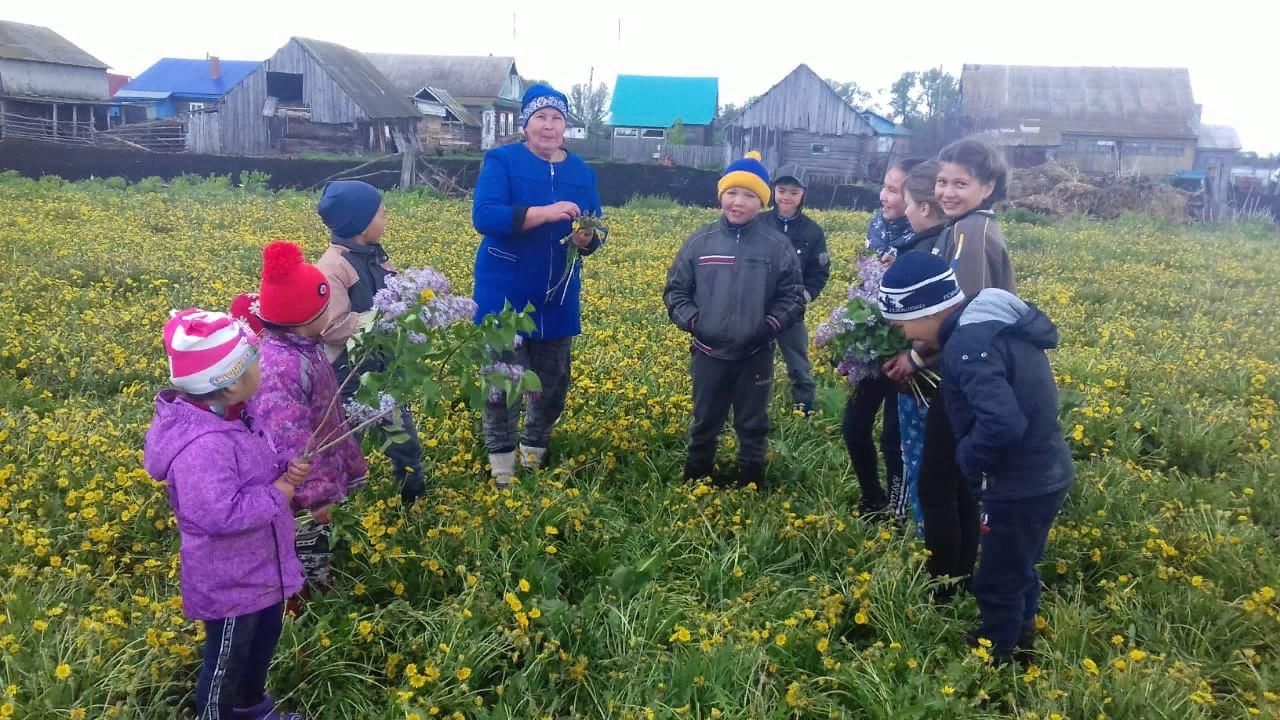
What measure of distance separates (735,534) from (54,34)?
47.0 m

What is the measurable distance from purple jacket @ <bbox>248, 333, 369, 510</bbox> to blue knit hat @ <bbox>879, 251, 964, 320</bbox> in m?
2.13

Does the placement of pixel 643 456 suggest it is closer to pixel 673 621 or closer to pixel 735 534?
pixel 735 534

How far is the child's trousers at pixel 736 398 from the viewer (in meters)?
4.32

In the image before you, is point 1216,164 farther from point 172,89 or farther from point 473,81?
point 172,89

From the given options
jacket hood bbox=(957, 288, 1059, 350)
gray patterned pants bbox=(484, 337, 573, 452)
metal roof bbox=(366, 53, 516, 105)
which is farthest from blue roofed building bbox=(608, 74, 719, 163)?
jacket hood bbox=(957, 288, 1059, 350)

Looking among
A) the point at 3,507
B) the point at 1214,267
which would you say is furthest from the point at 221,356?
the point at 1214,267

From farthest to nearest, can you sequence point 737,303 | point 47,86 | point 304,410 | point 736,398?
point 47,86 < point 736,398 < point 737,303 < point 304,410

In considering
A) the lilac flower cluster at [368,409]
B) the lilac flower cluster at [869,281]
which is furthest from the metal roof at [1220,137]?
the lilac flower cluster at [368,409]

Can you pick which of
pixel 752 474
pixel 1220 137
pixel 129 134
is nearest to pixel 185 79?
pixel 129 134

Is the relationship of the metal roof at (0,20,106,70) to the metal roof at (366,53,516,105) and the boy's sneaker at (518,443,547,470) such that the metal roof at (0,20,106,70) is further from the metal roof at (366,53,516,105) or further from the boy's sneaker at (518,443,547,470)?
the boy's sneaker at (518,443,547,470)

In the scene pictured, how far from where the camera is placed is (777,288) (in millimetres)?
4270

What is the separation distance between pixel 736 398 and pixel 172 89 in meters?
49.0

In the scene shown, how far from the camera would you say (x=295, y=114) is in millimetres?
31016

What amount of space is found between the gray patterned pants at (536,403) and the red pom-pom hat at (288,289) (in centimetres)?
139
